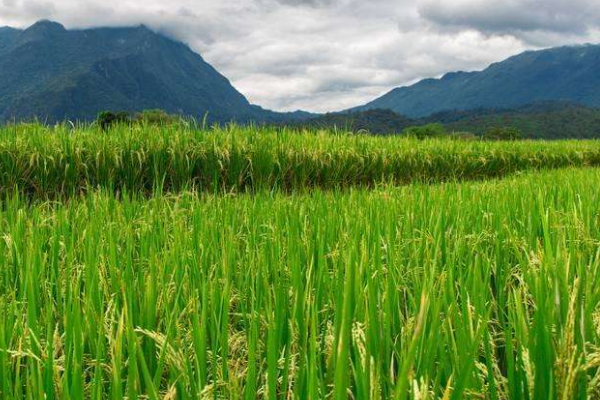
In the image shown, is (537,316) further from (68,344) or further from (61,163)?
(61,163)

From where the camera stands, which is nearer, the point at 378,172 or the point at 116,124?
the point at 116,124

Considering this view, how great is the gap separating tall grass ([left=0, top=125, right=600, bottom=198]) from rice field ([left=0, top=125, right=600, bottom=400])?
3 cm

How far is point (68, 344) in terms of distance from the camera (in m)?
0.92

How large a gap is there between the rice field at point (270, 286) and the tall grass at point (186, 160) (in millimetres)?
30

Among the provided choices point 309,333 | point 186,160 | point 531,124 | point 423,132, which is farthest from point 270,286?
point 531,124

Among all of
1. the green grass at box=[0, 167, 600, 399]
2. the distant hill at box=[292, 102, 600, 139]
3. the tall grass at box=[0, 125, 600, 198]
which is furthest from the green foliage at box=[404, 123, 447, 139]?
the distant hill at box=[292, 102, 600, 139]

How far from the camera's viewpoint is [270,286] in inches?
62.9

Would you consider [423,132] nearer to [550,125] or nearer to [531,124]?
[531,124]

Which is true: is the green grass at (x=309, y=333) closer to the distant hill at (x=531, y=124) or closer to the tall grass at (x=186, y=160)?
the tall grass at (x=186, y=160)

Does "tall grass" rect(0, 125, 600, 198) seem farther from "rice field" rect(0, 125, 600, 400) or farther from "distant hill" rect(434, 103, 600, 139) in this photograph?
"distant hill" rect(434, 103, 600, 139)

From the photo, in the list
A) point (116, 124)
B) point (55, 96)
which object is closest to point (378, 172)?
point (116, 124)

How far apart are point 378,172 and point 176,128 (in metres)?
3.15

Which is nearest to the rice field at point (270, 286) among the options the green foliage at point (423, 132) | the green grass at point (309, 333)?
the green grass at point (309, 333)

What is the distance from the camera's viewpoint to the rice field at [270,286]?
85 centimetres
